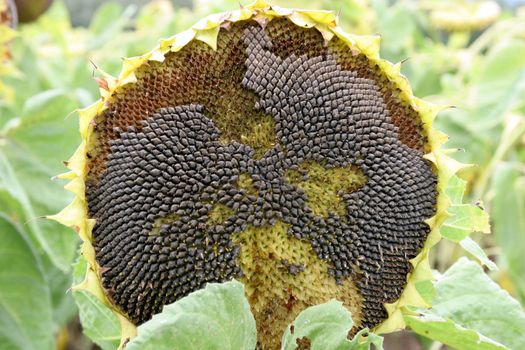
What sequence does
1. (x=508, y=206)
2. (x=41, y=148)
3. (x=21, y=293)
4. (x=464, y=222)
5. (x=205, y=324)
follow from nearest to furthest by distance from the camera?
1. (x=205, y=324)
2. (x=464, y=222)
3. (x=21, y=293)
4. (x=41, y=148)
5. (x=508, y=206)

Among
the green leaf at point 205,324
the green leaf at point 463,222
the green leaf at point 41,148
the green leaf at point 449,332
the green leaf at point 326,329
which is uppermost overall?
the green leaf at point 205,324

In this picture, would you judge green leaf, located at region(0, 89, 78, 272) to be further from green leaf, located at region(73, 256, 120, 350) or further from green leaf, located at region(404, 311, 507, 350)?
green leaf, located at region(404, 311, 507, 350)

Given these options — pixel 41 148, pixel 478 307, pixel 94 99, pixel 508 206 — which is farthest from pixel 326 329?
pixel 94 99

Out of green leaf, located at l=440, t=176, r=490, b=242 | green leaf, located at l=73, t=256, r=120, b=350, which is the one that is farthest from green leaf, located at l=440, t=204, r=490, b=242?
green leaf, located at l=73, t=256, r=120, b=350

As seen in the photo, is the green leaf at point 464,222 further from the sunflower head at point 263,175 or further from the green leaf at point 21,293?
the green leaf at point 21,293

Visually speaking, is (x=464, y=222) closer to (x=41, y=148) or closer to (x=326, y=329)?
(x=326, y=329)

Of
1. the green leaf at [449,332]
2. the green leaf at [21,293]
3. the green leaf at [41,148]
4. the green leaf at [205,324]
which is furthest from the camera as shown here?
the green leaf at [41,148]

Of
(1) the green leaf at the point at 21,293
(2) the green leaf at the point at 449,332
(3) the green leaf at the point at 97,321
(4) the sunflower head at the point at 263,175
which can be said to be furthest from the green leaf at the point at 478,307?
(1) the green leaf at the point at 21,293

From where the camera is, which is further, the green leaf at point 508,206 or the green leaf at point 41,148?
the green leaf at point 508,206
